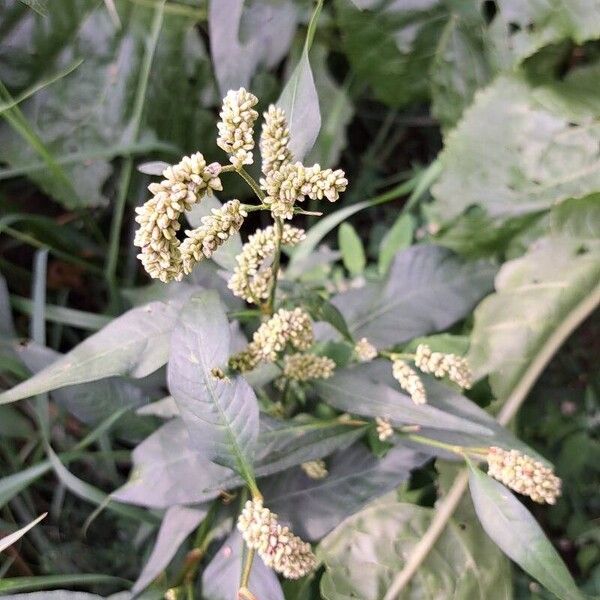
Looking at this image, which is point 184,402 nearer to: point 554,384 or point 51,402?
point 51,402

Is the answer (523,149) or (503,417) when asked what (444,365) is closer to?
(503,417)

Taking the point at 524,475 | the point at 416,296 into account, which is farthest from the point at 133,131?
the point at 524,475

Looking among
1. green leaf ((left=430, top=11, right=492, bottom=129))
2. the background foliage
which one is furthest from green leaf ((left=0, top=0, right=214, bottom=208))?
green leaf ((left=430, top=11, right=492, bottom=129))

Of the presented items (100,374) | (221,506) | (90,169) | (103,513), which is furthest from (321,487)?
(90,169)

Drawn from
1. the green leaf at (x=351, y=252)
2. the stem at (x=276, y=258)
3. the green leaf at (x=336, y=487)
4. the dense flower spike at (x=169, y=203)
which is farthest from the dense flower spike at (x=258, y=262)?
the green leaf at (x=351, y=252)

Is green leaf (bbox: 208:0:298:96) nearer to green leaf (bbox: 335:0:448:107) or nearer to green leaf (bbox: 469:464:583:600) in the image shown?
green leaf (bbox: 335:0:448:107)

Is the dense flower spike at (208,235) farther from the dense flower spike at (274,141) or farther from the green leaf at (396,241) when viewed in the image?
the green leaf at (396,241)
